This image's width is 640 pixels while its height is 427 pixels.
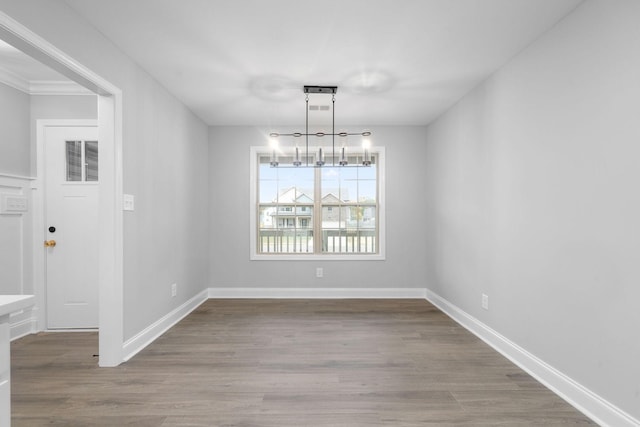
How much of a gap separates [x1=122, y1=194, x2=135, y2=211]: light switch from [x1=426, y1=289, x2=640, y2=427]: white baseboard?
345 centimetres

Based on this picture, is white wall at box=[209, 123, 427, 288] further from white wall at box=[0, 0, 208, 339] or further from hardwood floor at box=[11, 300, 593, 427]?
hardwood floor at box=[11, 300, 593, 427]

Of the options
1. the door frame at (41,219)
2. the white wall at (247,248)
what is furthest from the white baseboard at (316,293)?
the door frame at (41,219)

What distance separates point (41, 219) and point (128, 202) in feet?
4.78

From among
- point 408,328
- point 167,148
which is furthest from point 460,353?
point 167,148

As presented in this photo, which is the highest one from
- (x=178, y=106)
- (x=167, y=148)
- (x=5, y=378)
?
(x=178, y=106)

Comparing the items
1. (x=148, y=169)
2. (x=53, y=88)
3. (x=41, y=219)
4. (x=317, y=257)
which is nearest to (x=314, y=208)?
(x=317, y=257)

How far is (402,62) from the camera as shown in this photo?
10.2 ft

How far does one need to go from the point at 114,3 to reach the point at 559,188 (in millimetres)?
3231

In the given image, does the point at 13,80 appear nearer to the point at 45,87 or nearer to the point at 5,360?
the point at 45,87

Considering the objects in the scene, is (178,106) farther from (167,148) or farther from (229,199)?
(229,199)

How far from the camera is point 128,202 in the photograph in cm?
294

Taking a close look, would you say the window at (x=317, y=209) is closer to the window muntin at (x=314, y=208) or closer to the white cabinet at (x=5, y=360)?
the window muntin at (x=314, y=208)

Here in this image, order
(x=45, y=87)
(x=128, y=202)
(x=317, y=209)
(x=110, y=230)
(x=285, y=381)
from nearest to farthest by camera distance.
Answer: (x=285, y=381) → (x=110, y=230) → (x=128, y=202) → (x=45, y=87) → (x=317, y=209)

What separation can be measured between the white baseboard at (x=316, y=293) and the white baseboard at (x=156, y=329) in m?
0.50
